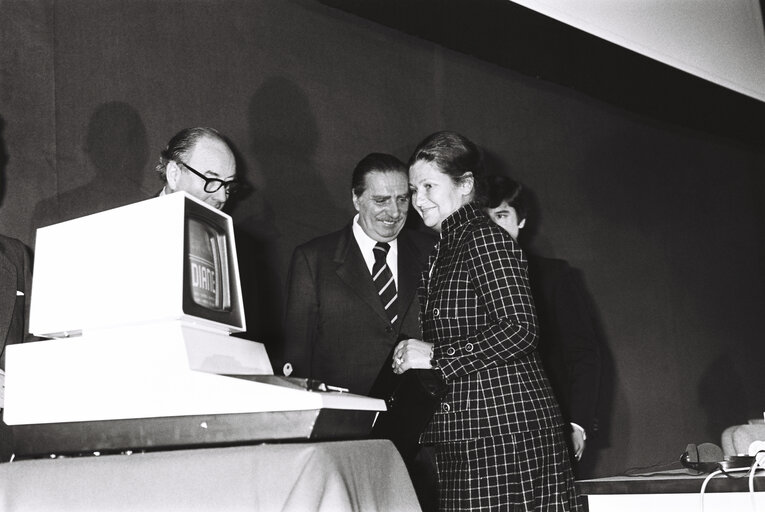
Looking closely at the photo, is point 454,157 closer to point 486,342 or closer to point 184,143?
point 486,342

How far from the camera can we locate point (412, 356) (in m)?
1.81

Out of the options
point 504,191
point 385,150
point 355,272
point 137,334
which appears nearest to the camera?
point 137,334

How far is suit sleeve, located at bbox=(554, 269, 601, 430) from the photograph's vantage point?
302 cm

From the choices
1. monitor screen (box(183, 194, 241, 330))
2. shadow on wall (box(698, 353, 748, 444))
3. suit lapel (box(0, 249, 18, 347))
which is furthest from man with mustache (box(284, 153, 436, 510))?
shadow on wall (box(698, 353, 748, 444))

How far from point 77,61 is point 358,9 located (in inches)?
50.3

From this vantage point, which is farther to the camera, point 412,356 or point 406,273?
point 406,273

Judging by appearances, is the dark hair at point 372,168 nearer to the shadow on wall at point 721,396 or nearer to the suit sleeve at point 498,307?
the suit sleeve at point 498,307

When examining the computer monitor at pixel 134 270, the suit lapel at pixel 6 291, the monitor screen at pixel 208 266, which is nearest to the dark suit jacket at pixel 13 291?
the suit lapel at pixel 6 291

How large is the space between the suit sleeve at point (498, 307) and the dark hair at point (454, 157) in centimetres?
24

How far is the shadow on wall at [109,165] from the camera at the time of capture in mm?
2584

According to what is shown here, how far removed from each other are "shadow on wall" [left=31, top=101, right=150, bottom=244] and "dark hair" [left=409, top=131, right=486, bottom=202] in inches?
43.3

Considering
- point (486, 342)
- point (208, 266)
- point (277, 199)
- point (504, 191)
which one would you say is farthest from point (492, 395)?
point (277, 199)

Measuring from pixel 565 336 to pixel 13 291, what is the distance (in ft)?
6.39

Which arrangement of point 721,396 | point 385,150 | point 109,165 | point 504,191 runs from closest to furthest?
point 109,165
point 504,191
point 385,150
point 721,396
